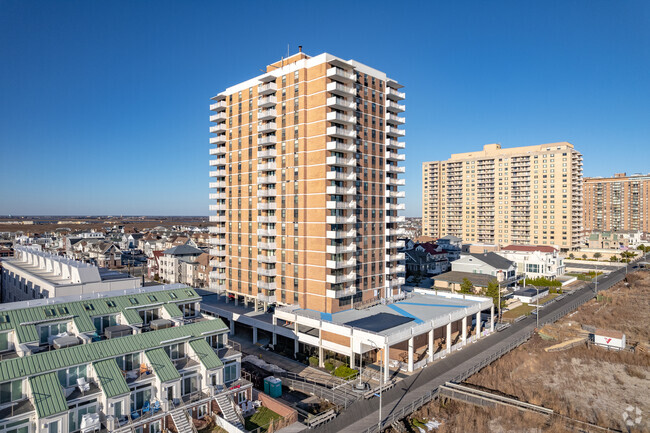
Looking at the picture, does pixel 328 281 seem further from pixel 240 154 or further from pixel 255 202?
pixel 240 154

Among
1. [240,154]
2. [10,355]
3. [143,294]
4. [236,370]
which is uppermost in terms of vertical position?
[240,154]

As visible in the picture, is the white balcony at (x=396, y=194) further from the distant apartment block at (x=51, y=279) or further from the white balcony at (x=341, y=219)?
the distant apartment block at (x=51, y=279)

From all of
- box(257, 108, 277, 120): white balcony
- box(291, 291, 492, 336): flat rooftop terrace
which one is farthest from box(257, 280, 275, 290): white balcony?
box(257, 108, 277, 120): white balcony

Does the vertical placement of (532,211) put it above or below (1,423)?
above

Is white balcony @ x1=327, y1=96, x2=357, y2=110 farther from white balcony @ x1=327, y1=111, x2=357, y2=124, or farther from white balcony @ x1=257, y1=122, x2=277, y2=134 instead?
white balcony @ x1=257, y1=122, x2=277, y2=134

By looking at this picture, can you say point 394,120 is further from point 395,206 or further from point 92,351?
point 92,351

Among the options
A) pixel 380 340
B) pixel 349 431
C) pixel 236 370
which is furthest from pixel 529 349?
pixel 236 370

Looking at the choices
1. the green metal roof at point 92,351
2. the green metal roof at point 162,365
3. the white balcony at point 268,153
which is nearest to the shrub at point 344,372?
the green metal roof at point 92,351

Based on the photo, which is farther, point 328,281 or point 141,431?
point 328,281
